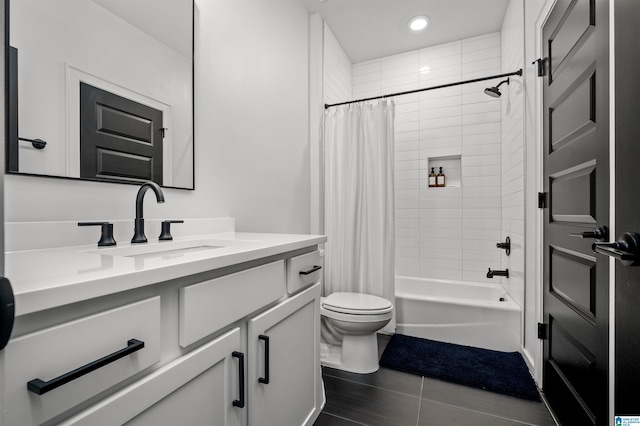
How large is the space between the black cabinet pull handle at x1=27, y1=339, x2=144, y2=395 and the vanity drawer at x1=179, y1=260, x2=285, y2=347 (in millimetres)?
128

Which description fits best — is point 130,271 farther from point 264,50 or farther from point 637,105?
point 264,50

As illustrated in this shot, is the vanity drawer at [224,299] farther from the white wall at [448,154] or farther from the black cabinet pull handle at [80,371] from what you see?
the white wall at [448,154]

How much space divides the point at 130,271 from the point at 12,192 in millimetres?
582

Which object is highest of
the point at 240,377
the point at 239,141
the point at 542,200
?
the point at 239,141

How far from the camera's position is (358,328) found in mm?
1891

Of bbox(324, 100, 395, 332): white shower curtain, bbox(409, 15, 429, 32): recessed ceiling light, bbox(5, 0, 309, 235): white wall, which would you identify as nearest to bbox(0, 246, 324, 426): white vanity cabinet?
bbox(5, 0, 309, 235): white wall

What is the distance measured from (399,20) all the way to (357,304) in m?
2.37

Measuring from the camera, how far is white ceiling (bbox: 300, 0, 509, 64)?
2451 mm

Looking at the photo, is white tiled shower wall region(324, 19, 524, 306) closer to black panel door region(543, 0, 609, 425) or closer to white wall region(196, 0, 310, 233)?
white wall region(196, 0, 310, 233)

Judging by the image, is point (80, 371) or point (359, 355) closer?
point (80, 371)

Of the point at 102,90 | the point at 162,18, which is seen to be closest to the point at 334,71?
the point at 162,18

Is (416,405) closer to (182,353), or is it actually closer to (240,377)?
(240,377)

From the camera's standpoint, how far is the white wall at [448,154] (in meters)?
2.86

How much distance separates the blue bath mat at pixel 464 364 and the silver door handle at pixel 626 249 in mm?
1158
